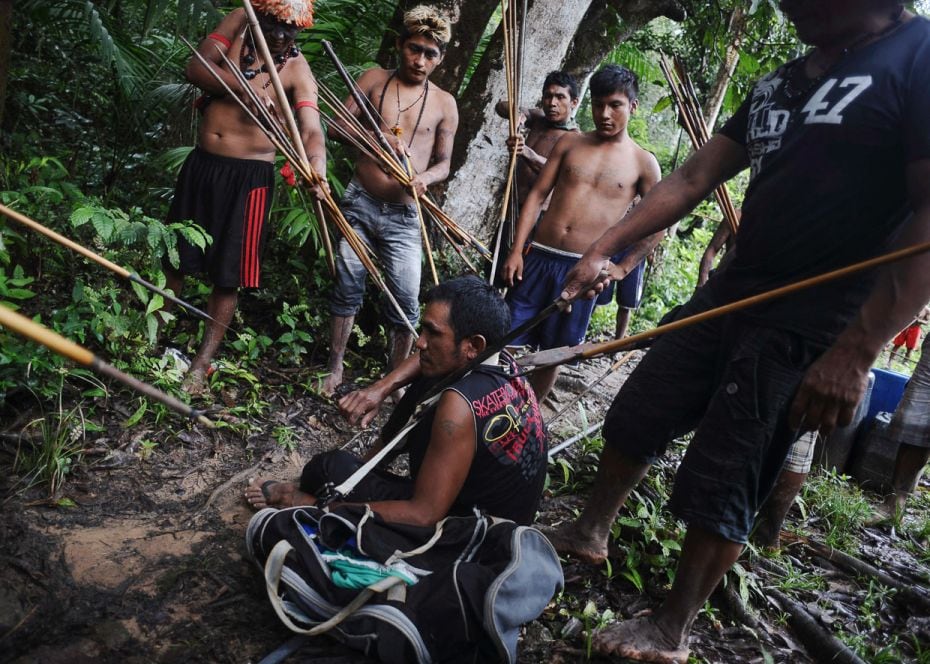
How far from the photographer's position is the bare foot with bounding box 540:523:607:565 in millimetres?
2654

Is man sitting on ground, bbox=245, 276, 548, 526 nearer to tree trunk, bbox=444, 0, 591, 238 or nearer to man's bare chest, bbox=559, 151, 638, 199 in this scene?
man's bare chest, bbox=559, 151, 638, 199

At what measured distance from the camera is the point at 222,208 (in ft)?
11.1

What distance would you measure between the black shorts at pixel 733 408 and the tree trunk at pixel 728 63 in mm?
5098

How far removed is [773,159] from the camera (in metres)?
1.96

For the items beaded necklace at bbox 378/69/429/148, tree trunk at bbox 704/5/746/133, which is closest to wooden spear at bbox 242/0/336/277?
beaded necklace at bbox 378/69/429/148

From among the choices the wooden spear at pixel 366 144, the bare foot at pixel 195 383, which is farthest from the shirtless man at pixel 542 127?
the bare foot at pixel 195 383

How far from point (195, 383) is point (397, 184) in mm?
1475

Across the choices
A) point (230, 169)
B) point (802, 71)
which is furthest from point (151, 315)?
point (802, 71)

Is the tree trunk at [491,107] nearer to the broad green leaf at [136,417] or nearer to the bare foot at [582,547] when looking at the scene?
the broad green leaf at [136,417]

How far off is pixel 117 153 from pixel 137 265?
156 cm

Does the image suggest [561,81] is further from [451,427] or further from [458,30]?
[451,427]

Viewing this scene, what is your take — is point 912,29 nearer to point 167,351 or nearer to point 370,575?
point 370,575

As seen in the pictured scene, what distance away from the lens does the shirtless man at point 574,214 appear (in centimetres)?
392

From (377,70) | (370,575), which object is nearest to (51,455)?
(370,575)
